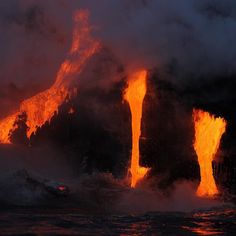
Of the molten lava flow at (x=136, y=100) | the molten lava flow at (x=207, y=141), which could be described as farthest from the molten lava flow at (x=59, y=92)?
the molten lava flow at (x=207, y=141)

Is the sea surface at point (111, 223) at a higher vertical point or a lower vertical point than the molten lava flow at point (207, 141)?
lower

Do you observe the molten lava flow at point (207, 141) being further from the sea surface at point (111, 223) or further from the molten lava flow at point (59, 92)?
the molten lava flow at point (59, 92)

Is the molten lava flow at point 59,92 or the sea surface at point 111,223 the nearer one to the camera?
the sea surface at point 111,223

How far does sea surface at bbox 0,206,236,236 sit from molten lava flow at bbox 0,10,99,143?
10.00ft

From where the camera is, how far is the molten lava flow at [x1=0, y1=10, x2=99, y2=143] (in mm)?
12750

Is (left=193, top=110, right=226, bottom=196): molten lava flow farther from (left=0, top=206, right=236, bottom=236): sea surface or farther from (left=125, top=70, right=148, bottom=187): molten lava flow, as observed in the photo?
(left=0, top=206, right=236, bottom=236): sea surface

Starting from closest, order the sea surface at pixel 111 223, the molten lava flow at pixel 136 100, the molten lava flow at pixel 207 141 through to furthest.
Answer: the sea surface at pixel 111 223, the molten lava flow at pixel 136 100, the molten lava flow at pixel 207 141

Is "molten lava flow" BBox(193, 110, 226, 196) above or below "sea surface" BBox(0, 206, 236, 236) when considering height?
above

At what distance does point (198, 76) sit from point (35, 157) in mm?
4378

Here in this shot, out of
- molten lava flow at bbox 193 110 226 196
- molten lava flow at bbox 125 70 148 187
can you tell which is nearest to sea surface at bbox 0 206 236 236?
molten lava flow at bbox 193 110 226 196

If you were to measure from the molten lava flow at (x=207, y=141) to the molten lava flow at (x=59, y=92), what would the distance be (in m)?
3.04

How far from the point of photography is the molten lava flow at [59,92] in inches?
502

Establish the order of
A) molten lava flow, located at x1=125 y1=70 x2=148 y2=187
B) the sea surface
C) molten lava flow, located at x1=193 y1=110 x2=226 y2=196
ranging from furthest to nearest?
1. molten lava flow, located at x1=193 y1=110 x2=226 y2=196
2. molten lava flow, located at x1=125 y1=70 x2=148 y2=187
3. the sea surface

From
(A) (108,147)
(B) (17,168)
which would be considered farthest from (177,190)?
(B) (17,168)
